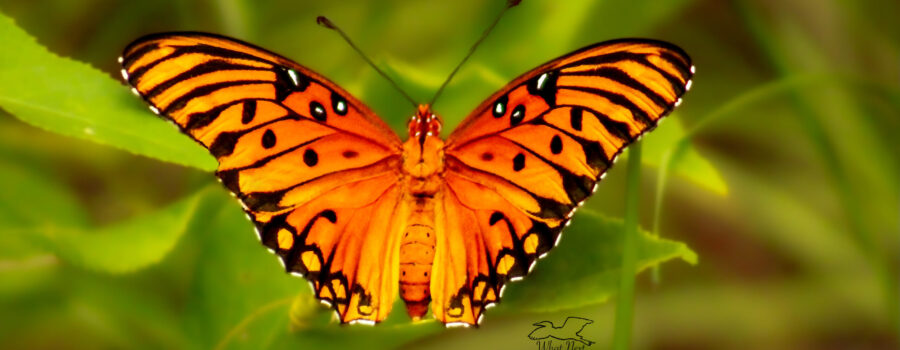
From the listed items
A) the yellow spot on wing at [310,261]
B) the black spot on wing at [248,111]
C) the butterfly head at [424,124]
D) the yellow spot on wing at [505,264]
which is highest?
the butterfly head at [424,124]

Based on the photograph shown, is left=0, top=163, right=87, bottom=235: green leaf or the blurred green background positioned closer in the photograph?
the blurred green background

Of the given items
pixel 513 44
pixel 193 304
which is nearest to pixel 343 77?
pixel 513 44

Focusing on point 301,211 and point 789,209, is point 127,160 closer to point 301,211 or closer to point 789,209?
point 301,211

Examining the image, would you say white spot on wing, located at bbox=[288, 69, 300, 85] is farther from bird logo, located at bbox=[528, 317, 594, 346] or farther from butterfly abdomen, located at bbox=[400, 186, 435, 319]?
bird logo, located at bbox=[528, 317, 594, 346]

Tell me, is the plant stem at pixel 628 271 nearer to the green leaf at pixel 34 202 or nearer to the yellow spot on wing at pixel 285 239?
the yellow spot on wing at pixel 285 239

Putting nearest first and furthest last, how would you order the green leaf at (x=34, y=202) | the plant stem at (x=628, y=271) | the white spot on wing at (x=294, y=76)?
the plant stem at (x=628, y=271) → the white spot on wing at (x=294, y=76) → the green leaf at (x=34, y=202)

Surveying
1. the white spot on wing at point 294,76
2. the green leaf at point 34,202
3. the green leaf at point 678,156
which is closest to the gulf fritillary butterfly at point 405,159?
the white spot on wing at point 294,76

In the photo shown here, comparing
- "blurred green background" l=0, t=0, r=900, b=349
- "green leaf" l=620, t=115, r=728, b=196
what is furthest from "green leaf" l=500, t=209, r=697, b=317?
"green leaf" l=620, t=115, r=728, b=196
